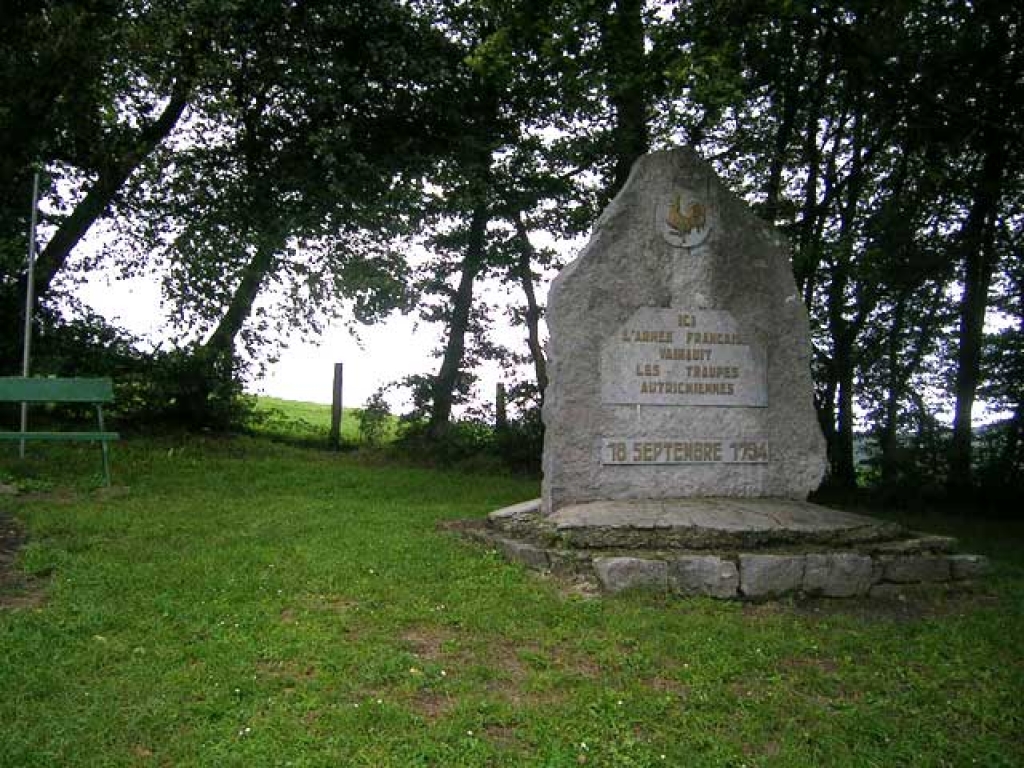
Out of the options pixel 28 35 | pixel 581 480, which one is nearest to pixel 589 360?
pixel 581 480

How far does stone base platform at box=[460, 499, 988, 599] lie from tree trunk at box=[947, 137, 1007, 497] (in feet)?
19.2

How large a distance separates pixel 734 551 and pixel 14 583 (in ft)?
16.5

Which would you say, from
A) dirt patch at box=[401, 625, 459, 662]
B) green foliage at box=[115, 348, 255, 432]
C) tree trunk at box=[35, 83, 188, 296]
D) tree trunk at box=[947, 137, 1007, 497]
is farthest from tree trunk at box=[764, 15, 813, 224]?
dirt patch at box=[401, 625, 459, 662]

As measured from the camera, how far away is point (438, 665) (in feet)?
13.8

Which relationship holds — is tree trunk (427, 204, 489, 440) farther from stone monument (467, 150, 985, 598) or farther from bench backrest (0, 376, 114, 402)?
stone monument (467, 150, 985, 598)

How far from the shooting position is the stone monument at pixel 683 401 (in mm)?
6227

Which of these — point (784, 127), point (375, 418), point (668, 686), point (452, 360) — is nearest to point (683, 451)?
point (668, 686)

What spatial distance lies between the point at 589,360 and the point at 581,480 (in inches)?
39.7

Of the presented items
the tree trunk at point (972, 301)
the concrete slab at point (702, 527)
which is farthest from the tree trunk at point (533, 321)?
the concrete slab at point (702, 527)

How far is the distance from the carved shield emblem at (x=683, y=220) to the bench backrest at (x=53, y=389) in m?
6.17

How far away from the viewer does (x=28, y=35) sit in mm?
10055

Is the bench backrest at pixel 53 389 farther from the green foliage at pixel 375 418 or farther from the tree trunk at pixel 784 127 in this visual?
the tree trunk at pixel 784 127

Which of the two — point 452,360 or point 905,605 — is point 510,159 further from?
point 905,605

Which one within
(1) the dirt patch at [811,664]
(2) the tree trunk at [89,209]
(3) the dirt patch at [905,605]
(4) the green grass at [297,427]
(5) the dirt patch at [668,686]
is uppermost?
(2) the tree trunk at [89,209]
